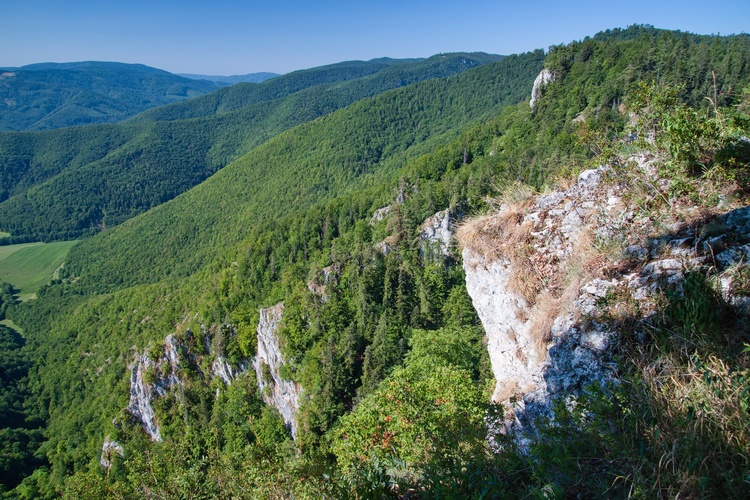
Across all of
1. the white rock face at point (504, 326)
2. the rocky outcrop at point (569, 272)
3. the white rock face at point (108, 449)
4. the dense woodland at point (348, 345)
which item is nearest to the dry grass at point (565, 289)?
the rocky outcrop at point (569, 272)

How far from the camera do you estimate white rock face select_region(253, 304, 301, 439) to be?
156ft

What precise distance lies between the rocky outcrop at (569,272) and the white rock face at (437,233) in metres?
31.9

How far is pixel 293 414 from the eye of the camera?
46.4 m

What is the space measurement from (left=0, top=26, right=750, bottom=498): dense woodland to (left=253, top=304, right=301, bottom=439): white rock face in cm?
176

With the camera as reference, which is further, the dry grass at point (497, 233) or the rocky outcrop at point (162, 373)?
the rocky outcrop at point (162, 373)

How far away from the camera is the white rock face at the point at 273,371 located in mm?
47688

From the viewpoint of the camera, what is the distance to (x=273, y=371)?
172 feet

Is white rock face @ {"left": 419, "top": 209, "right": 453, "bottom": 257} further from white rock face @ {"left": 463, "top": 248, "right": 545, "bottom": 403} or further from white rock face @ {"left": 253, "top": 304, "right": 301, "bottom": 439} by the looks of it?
white rock face @ {"left": 463, "top": 248, "right": 545, "bottom": 403}

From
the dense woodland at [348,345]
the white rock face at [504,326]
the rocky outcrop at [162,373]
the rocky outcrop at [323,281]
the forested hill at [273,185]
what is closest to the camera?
the dense woodland at [348,345]

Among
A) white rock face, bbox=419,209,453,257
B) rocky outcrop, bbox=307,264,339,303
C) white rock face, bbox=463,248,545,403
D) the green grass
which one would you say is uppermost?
white rock face, bbox=463,248,545,403

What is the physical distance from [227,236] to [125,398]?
6917 cm

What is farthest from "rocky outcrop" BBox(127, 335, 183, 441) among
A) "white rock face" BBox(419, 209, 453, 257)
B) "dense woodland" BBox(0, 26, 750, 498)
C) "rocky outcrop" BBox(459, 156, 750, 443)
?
"rocky outcrop" BBox(459, 156, 750, 443)

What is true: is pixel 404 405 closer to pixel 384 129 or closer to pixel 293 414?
pixel 293 414

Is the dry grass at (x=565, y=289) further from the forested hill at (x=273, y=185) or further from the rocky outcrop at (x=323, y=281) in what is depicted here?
the forested hill at (x=273, y=185)
